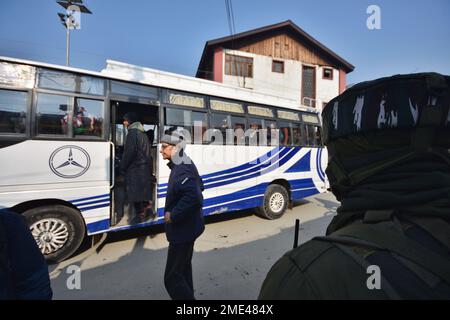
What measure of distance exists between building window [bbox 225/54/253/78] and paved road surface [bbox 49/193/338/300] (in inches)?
472

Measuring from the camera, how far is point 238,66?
1532cm

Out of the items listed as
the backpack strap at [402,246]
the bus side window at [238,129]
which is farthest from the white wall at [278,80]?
the backpack strap at [402,246]

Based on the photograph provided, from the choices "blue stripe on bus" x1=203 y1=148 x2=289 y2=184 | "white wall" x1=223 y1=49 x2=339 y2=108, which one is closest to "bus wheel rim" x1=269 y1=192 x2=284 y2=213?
"blue stripe on bus" x1=203 y1=148 x2=289 y2=184

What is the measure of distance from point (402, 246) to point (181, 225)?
1907 mm

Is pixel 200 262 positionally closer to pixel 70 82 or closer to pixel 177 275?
pixel 177 275

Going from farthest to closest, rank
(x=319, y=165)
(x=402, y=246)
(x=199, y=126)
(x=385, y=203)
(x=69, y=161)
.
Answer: (x=319, y=165) → (x=199, y=126) → (x=69, y=161) → (x=385, y=203) → (x=402, y=246)

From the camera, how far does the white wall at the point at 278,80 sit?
15.3 meters

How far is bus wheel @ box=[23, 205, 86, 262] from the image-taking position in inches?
132

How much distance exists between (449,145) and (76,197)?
13.9 feet

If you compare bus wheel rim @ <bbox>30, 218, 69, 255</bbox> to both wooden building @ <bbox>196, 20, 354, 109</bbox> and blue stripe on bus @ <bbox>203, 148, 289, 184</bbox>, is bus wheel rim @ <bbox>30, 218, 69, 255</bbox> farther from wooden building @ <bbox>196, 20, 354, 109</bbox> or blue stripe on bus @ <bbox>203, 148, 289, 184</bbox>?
wooden building @ <bbox>196, 20, 354, 109</bbox>

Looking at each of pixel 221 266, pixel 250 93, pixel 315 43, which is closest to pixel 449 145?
pixel 221 266

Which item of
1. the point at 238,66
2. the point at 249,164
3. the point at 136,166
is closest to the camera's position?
the point at 136,166

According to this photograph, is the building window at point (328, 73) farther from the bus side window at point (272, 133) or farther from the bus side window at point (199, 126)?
the bus side window at point (199, 126)

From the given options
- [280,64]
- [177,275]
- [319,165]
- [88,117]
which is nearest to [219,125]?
[88,117]
